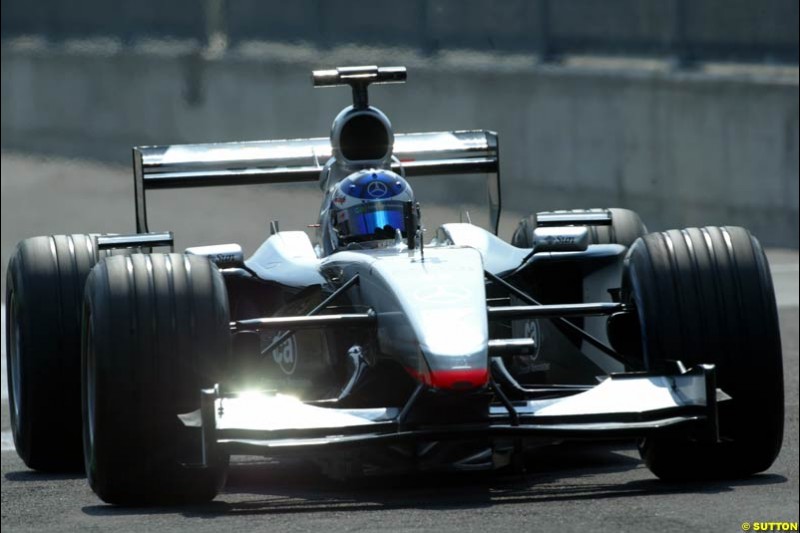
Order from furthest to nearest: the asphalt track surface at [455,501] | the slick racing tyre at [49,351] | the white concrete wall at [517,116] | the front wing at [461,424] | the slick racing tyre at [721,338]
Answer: the white concrete wall at [517,116] < the slick racing tyre at [49,351] < the slick racing tyre at [721,338] < the front wing at [461,424] < the asphalt track surface at [455,501]

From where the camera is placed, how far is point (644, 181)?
716 inches

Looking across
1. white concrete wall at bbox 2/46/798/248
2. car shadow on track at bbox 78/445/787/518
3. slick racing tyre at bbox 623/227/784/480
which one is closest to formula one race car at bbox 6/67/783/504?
slick racing tyre at bbox 623/227/784/480

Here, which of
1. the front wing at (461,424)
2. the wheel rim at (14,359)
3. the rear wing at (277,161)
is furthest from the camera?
the rear wing at (277,161)

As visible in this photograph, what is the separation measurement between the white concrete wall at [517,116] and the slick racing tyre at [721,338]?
409 inches

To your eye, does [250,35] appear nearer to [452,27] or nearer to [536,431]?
[452,27]

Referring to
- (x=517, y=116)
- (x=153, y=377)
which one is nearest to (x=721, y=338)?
(x=153, y=377)

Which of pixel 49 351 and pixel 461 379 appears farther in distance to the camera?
pixel 49 351

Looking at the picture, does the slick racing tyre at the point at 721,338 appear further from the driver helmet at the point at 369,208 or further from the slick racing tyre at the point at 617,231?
the slick racing tyre at the point at 617,231

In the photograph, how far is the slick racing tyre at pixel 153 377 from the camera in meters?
6.66

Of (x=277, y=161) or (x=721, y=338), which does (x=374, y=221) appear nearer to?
(x=277, y=161)

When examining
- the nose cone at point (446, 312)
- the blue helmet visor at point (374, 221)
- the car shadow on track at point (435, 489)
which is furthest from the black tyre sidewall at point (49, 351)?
the nose cone at point (446, 312)

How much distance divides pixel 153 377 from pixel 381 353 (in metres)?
0.96

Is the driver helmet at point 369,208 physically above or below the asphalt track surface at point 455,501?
above

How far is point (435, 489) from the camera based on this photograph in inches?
281
